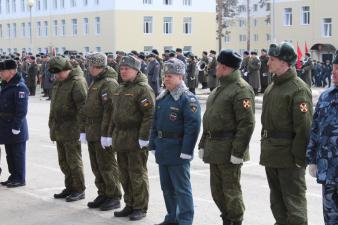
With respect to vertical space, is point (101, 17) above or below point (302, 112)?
above

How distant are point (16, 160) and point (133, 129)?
295cm

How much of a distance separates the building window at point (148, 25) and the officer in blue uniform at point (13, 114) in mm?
50878

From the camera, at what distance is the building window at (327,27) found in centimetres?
5222

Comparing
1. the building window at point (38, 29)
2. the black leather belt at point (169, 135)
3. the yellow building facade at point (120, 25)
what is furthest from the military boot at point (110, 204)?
the building window at point (38, 29)

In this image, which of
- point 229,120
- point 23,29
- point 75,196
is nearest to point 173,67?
point 229,120

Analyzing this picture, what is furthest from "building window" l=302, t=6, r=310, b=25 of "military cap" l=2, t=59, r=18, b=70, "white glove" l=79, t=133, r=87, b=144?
"white glove" l=79, t=133, r=87, b=144

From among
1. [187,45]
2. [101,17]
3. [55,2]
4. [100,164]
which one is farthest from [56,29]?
[100,164]

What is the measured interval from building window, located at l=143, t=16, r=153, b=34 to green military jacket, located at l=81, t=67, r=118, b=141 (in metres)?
52.4

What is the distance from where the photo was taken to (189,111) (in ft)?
21.6

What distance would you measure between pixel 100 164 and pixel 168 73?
1.79 meters

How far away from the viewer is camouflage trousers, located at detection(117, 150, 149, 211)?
732cm

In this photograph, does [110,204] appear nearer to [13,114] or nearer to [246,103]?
[13,114]

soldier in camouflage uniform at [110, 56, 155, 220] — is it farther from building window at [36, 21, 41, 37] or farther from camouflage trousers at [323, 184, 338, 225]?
building window at [36, 21, 41, 37]

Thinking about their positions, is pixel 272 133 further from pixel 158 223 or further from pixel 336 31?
pixel 336 31
